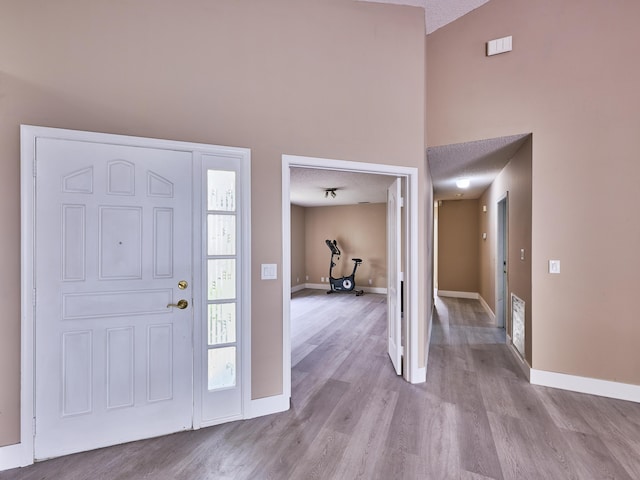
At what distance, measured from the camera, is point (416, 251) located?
8.84ft

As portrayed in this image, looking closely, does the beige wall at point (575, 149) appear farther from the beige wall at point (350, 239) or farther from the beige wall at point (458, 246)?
the beige wall at point (350, 239)

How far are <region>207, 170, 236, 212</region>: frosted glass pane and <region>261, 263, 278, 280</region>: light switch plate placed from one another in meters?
0.51

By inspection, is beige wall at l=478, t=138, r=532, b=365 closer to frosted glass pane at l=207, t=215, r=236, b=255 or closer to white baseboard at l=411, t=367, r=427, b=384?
white baseboard at l=411, t=367, r=427, b=384

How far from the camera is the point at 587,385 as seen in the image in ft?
8.41

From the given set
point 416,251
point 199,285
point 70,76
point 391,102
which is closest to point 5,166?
point 70,76

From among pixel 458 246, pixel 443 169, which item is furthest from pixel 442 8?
pixel 458 246

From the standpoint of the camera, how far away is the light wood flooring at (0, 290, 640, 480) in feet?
5.50

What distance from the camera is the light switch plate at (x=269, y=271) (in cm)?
227

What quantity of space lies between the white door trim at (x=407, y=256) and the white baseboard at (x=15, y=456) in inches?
63.5

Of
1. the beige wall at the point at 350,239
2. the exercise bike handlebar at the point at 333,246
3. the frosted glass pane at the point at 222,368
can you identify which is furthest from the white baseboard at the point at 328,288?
the frosted glass pane at the point at 222,368

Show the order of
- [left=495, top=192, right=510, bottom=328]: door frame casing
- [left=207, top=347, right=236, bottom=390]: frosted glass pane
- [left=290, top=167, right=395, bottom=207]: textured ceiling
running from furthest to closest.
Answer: [left=495, top=192, right=510, bottom=328]: door frame casing < [left=290, top=167, right=395, bottom=207]: textured ceiling < [left=207, top=347, right=236, bottom=390]: frosted glass pane

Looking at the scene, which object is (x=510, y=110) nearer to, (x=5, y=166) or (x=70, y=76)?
(x=70, y=76)

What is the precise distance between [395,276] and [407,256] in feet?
1.13

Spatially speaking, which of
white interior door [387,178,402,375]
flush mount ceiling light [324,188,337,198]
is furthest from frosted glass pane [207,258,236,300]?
flush mount ceiling light [324,188,337,198]
